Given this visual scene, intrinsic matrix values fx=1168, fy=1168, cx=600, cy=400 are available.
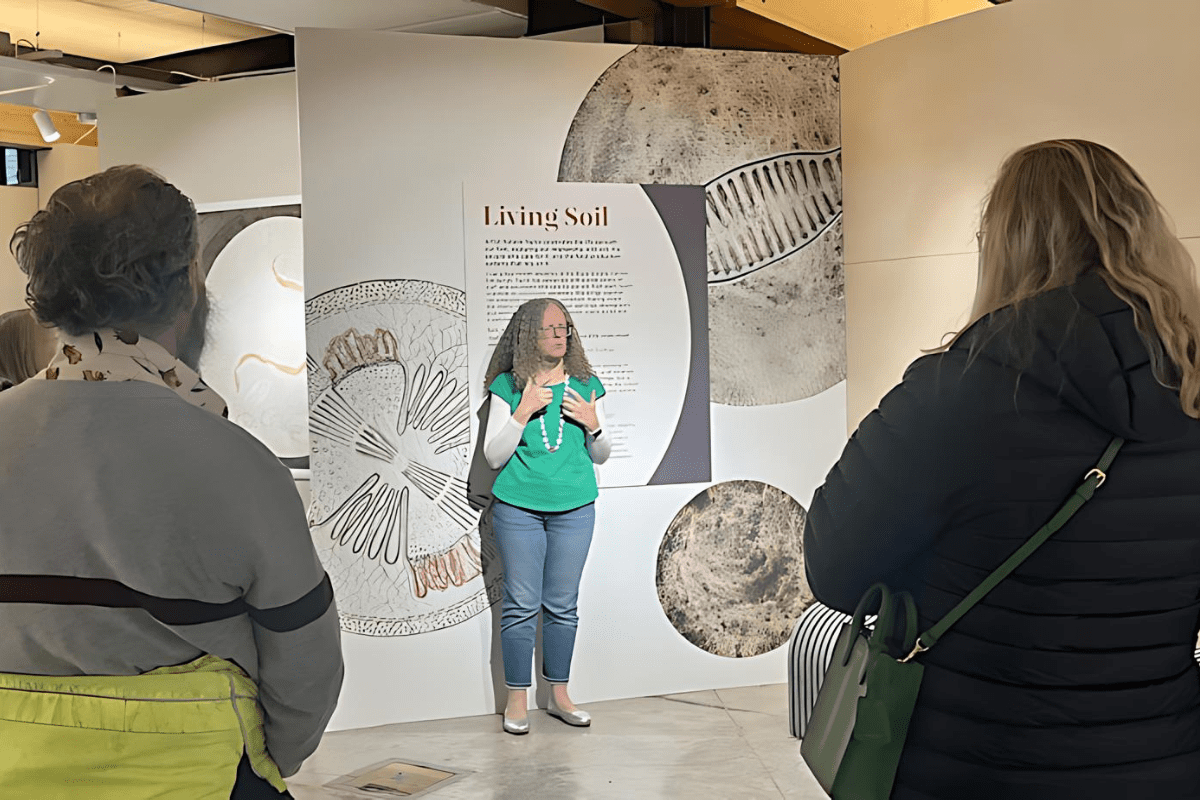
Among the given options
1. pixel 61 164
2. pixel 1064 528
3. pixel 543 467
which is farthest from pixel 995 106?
pixel 61 164

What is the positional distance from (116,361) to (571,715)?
334 centimetres

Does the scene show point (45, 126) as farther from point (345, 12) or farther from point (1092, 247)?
point (1092, 247)

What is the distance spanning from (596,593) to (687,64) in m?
2.20

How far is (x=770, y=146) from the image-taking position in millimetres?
4906

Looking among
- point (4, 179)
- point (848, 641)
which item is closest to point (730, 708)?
point (848, 641)

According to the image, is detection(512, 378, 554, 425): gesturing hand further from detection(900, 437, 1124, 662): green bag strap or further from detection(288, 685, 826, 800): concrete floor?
detection(900, 437, 1124, 662): green bag strap

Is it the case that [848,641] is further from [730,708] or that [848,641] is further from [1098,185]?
[730,708]

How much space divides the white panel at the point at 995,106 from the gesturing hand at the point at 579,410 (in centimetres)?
142

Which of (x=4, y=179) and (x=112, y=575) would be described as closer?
(x=112, y=575)

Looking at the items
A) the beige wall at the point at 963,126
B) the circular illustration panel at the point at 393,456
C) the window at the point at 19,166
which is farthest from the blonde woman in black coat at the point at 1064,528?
the window at the point at 19,166

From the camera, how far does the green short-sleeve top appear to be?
173 inches

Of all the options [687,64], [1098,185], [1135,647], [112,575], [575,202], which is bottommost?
[1135,647]

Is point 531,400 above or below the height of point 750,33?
below

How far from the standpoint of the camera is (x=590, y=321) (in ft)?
15.4
